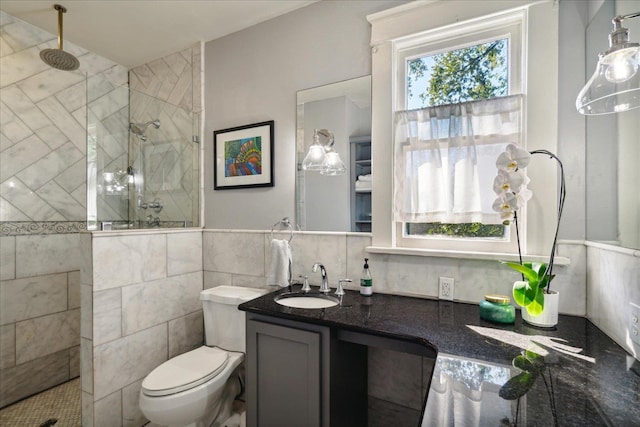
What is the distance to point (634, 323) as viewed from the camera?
995 millimetres

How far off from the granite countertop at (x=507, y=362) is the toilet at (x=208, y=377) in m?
0.47

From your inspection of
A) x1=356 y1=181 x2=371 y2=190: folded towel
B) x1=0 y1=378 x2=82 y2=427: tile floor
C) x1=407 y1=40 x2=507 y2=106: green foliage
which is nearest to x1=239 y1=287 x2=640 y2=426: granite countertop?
x1=356 y1=181 x2=371 y2=190: folded towel

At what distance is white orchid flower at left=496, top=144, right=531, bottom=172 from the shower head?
8.84ft

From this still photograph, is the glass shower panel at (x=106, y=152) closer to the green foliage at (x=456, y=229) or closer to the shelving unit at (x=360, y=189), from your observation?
the shelving unit at (x=360, y=189)

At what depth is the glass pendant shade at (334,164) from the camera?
1.91 meters

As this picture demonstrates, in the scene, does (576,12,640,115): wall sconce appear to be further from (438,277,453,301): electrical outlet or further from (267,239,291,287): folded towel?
(267,239,291,287): folded towel

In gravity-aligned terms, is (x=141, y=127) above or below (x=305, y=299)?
above

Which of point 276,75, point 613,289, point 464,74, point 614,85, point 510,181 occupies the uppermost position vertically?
point 276,75

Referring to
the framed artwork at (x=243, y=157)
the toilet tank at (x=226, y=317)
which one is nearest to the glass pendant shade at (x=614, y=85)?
the framed artwork at (x=243, y=157)

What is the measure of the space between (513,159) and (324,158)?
3.33 feet

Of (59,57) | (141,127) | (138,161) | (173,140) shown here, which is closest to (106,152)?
(138,161)

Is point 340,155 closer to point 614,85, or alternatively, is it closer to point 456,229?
point 456,229

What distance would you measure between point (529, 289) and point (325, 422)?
102cm

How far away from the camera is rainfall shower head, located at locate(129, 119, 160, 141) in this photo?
7.54ft
